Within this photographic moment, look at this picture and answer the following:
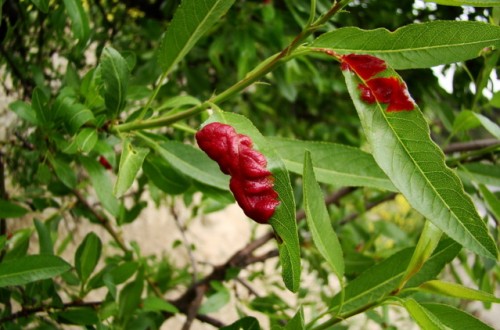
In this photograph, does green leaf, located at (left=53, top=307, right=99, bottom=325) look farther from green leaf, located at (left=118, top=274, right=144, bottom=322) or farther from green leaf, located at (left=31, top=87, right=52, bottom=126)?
green leaf, located at (left=31, top=87, right=52, bottom=126)

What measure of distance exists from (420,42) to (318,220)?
0.22 m

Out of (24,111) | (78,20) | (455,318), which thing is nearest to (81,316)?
(24,111)

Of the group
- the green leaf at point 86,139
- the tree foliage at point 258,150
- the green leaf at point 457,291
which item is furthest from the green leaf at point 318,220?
the green leaf at point 86,139

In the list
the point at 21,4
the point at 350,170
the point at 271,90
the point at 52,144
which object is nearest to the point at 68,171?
the point at 52,144

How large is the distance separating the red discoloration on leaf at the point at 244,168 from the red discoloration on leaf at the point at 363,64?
133 mm

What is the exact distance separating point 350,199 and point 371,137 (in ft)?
4.32

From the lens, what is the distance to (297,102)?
217 centimetres

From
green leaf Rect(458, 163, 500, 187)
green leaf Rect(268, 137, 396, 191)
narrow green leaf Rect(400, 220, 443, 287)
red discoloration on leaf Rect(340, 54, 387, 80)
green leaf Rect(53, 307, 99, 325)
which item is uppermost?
red discoloration on leaf Rect(340, 54, 387, 80)

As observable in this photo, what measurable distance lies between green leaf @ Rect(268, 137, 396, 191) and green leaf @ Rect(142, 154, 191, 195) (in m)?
0.20

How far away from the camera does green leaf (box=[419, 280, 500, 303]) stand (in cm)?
59

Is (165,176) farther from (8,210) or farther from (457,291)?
(457,291)

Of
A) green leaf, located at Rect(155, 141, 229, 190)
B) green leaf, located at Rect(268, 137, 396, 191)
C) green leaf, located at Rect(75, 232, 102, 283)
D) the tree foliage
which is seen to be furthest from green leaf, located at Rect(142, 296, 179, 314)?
green leaf, located at Rect(268, 137, 396, 191)

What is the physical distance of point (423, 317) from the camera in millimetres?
580

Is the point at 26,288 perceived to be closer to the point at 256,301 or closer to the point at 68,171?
the point at 68,171
